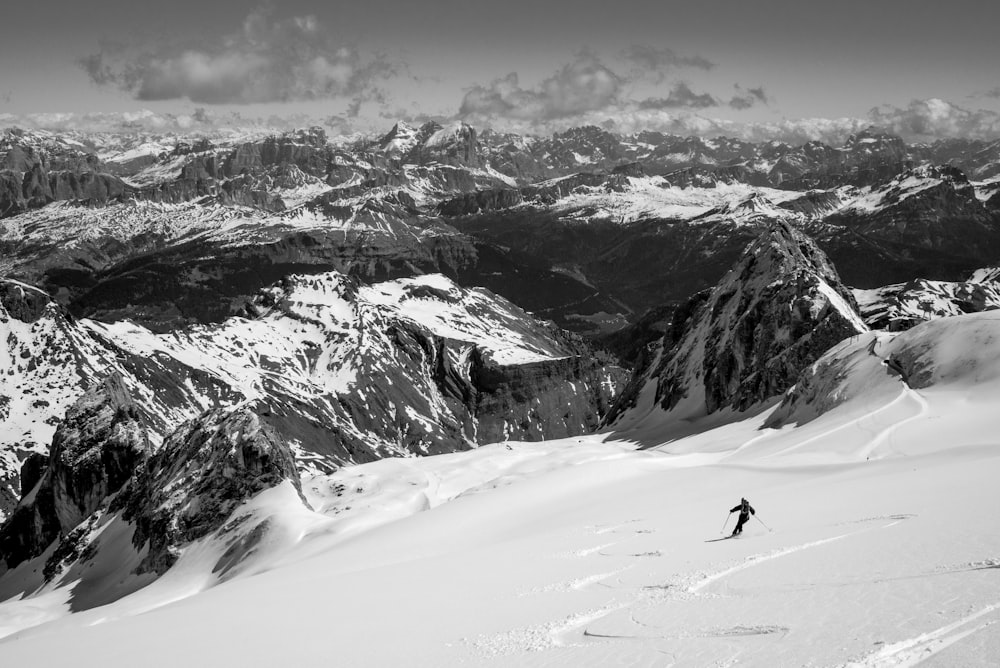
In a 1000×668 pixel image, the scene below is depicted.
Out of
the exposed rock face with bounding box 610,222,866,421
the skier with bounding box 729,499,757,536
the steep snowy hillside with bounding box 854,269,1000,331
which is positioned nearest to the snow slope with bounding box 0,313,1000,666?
the skier with bounding box 729,499,757,536

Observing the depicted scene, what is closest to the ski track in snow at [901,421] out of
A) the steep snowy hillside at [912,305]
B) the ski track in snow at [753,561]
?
the ski track in snow at [753,561]

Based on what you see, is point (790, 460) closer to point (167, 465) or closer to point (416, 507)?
point (416, 507)

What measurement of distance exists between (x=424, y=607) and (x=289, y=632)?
4519 millimetres

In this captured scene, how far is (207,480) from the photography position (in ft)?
271

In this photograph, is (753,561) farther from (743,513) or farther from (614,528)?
(614,528)

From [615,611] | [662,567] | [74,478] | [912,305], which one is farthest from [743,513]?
[912,305]

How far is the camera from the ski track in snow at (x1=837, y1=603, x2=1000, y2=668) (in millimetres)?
17266

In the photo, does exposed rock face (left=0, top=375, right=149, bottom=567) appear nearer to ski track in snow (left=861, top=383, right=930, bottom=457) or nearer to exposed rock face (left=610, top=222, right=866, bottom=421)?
exposed rock face (left=610, top=222, right=866, bottom=421)

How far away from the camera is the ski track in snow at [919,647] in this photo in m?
17.3

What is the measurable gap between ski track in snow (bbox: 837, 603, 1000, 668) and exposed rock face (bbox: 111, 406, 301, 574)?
71037mm

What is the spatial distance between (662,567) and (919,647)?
14.0 metres

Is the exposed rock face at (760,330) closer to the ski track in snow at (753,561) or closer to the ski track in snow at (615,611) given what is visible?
the ski track in snow at (753,561)

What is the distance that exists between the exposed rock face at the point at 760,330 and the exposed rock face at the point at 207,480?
5757cm

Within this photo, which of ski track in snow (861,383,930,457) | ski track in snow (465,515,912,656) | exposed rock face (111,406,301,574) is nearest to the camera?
ski track in snow (465,515,912,656)
